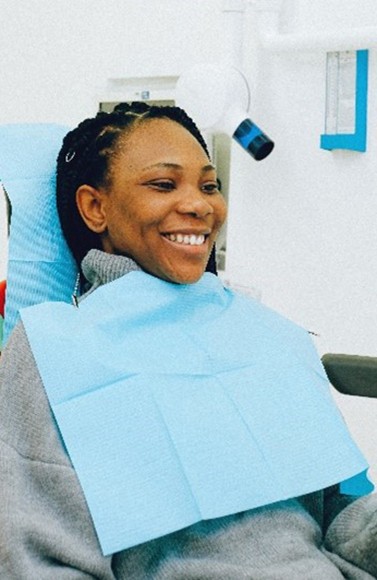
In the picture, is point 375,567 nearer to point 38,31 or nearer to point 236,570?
point 236,570

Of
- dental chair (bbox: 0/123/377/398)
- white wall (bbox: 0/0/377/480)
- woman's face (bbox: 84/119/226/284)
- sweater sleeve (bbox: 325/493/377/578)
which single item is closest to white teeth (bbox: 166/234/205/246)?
woman's face (bbox: 84/119/226/284)

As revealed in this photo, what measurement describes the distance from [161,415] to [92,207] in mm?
373

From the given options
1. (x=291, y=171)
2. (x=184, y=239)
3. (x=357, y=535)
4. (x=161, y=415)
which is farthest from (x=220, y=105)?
(x=357, y=535)

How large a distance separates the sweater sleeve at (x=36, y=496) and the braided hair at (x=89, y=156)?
0.92 feet

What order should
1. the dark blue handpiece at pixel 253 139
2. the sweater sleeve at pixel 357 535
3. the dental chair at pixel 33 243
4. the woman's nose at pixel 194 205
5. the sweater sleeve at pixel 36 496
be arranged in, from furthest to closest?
the dark blue handpiece at pixel 253 139
the dental chair at pixel 33 243
the woman's nose at pixel 194 205
the sweater sleeve at pixel 357 535
the sweater sleeve at pixel 36 496

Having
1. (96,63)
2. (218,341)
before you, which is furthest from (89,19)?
(218,341)

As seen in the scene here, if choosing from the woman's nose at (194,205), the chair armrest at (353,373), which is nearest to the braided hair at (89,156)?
the woman's nose at (194,205)

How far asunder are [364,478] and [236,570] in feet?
0.94

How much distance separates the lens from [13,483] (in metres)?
0.92

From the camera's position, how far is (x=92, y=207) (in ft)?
3.98

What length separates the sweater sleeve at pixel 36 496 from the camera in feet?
2.88

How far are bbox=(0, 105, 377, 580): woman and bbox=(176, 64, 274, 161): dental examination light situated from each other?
0.35 m

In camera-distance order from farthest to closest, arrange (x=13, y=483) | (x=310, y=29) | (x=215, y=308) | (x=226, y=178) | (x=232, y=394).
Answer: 1. (x=226, y=178)
2. (x=310, y=29)
3. (x=215, y=308)
4. (x=232, y=394)
5. (x=13, y=483)

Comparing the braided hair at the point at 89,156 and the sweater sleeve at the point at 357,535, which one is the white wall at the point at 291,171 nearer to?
the braided hair at the point at 89,156
